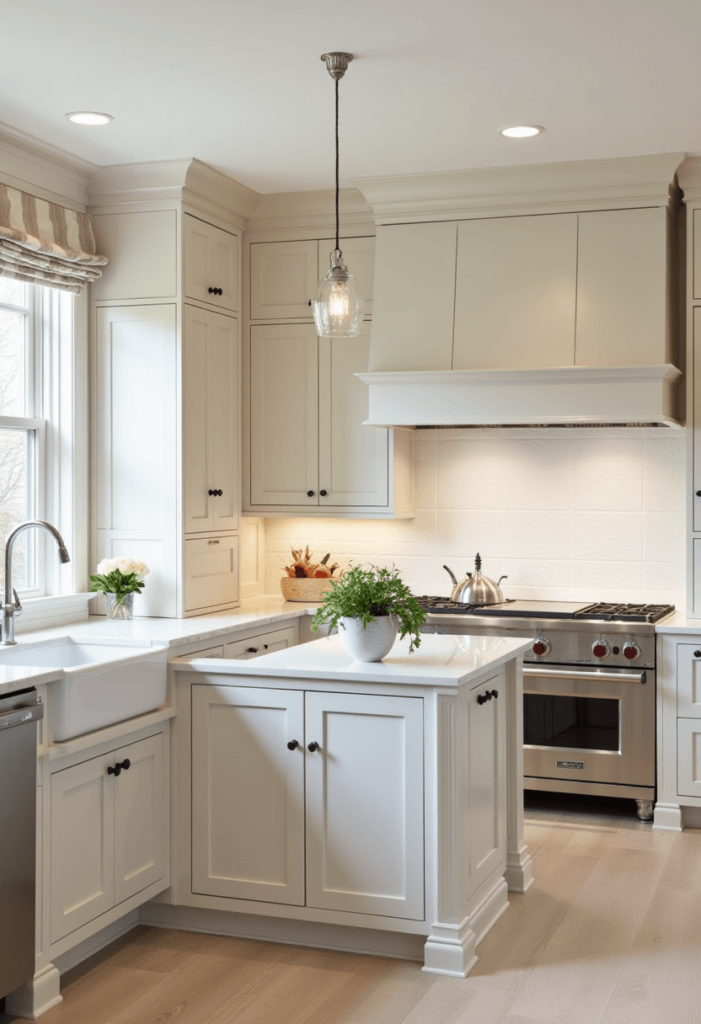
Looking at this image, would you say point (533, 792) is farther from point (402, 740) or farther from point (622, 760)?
point (402, 740)

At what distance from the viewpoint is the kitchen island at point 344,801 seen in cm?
323

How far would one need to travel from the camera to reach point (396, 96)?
12.5 feet

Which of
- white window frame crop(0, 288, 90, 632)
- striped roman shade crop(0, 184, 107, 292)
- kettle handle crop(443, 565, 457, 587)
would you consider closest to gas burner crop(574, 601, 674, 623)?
kettle handle crop(443, 565, 457, 587)

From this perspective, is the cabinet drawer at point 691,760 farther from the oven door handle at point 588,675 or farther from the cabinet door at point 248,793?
the cabinet door at point 248,793

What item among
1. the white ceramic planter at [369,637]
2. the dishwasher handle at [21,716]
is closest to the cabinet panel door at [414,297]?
the white ceramic planter at [369,637]

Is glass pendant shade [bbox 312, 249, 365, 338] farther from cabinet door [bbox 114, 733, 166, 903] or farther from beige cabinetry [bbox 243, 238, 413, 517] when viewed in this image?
beige cabinetry [bbox 243, 238, 413, 517]

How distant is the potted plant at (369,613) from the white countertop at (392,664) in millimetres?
60

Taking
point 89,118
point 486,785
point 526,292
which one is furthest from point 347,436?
point 486,785

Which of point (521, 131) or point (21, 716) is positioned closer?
point (21, 716)

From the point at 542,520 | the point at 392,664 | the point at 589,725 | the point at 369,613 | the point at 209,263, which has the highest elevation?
the point at 209,263

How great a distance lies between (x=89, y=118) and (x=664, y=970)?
11.0 feet

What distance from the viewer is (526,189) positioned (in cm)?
478

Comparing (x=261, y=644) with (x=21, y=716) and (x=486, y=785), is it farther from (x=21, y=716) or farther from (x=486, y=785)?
(x=21, y=716)

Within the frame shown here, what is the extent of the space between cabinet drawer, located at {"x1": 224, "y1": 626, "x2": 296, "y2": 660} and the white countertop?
25.0 inches
